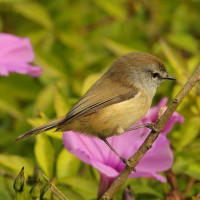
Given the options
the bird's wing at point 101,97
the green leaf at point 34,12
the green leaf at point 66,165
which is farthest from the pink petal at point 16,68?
the green leaf at point 34,12

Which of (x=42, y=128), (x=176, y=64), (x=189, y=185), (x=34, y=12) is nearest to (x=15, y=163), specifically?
(x=42, y=128)

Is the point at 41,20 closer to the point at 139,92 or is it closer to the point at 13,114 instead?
the point at 13,114

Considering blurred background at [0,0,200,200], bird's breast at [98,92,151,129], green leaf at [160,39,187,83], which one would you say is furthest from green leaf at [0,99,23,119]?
green leaf at [160,39,187,83]

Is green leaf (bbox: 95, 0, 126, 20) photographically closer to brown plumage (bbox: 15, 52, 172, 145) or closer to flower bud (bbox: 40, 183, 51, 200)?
brown plumage (bbox: 15, 52, 172, 145)

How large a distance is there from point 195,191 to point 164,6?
5.04ft

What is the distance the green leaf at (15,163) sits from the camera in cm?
192

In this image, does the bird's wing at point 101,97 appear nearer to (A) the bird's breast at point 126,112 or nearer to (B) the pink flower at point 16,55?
(A) the bird's breast at point 126,112

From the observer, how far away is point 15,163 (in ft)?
6.41

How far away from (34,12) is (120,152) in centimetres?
144

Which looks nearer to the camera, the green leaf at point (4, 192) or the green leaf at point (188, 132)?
the green leaf at point (4, 192)

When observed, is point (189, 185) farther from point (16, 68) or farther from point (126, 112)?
point (16, 68)

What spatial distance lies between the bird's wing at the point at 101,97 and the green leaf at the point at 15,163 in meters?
0.26

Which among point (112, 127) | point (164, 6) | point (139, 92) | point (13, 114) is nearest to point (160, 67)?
point (139, 92)

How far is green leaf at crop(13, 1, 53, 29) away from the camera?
9.87ft
